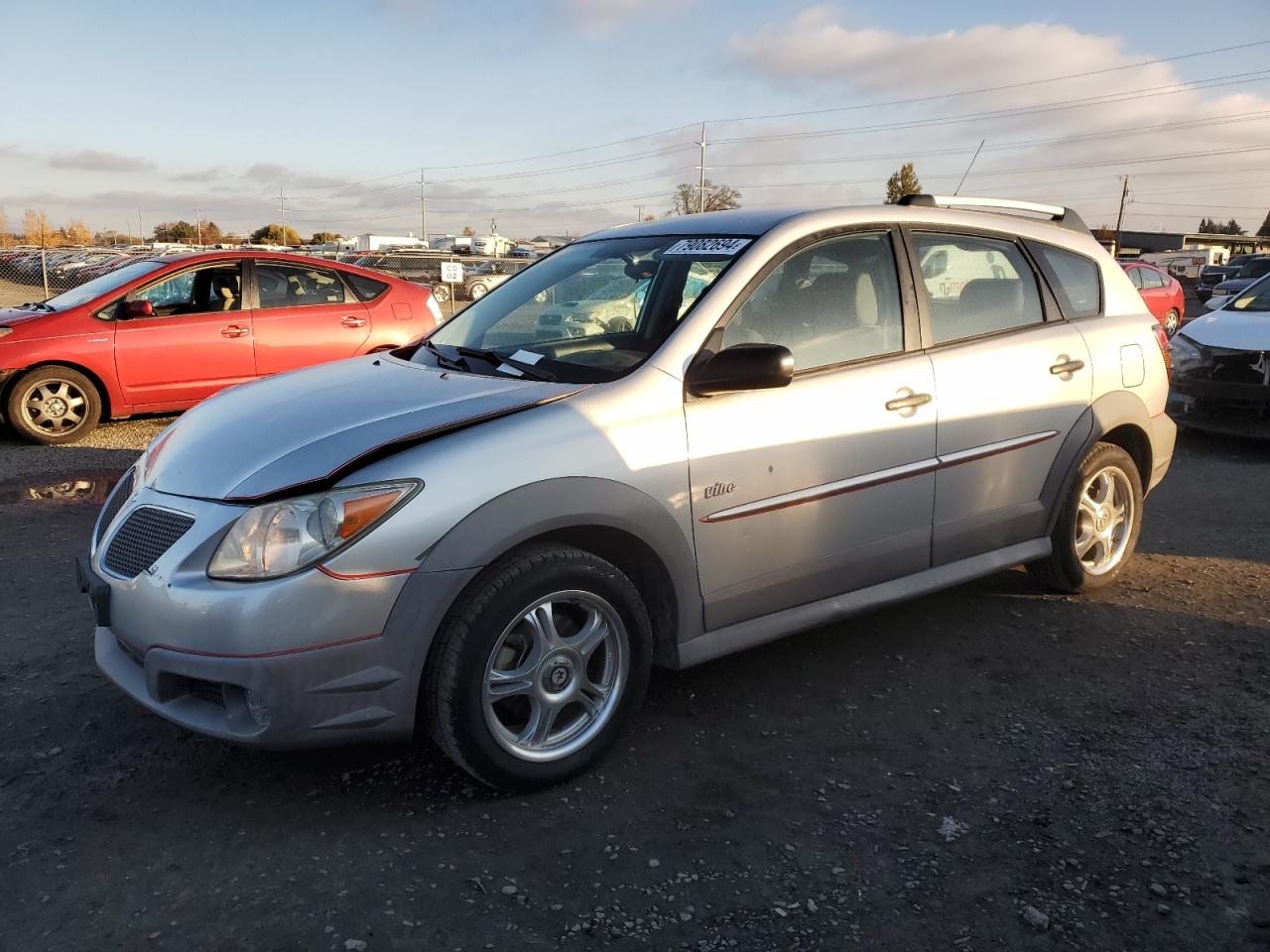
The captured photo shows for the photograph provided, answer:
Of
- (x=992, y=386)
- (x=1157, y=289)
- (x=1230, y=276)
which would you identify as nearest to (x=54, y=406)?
(x=992, y=386)

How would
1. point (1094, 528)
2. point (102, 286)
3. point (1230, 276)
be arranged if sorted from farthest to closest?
point (1230, 276), point (102, 286), point (1094, 528)

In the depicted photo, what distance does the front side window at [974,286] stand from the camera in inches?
162

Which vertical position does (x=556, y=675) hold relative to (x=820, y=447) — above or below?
below

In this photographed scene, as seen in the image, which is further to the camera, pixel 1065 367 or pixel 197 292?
pixel 197 292

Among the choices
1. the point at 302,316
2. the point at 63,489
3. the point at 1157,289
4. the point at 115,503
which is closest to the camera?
the point at 115,503

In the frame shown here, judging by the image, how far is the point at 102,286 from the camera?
890cm

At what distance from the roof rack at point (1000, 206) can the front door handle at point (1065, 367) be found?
31.4 inches

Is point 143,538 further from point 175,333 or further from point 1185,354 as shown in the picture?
point 1185,354

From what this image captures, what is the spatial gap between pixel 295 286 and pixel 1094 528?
7.09 metres

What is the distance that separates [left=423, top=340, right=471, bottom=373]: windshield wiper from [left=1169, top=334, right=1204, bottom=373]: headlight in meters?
7.04

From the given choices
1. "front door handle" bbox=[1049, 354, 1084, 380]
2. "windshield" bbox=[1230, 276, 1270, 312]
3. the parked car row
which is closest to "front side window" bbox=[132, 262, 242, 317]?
"front door handle" bbox=[1049, 354, 1084, 380]

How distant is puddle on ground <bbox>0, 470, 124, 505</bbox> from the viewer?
6.68 m

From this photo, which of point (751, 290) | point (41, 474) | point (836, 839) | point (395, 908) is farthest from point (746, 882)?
point (41, 474)

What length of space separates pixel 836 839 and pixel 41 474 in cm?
670
